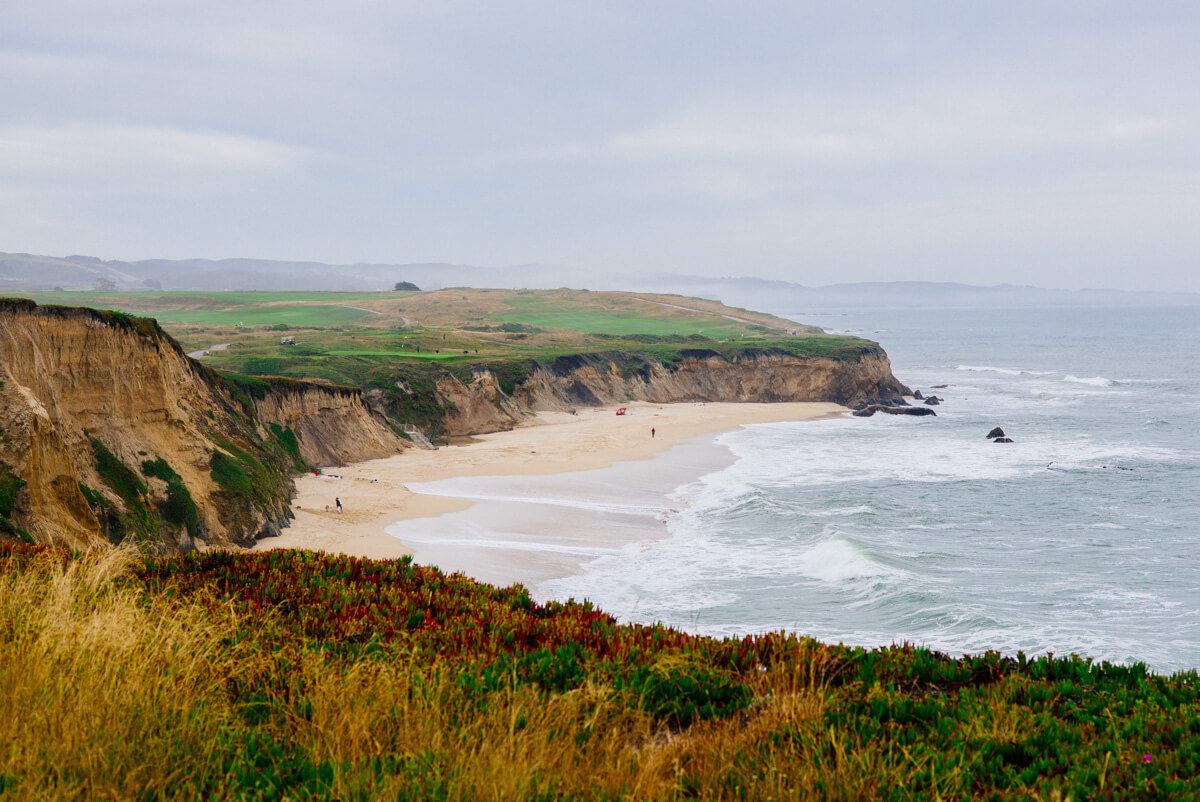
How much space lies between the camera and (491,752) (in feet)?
18.1

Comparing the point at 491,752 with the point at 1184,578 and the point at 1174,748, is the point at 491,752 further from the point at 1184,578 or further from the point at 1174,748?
the point at 1184,578

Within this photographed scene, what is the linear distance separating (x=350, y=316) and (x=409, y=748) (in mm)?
130883

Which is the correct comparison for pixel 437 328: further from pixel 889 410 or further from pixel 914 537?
pixel 914 537

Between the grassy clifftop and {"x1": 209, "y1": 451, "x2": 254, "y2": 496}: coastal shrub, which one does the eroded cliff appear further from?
{"x1": 209, "y1": 451, "x2": 254, "y2": 496}: coastal shrub

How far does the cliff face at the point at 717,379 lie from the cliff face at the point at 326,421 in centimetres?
2570

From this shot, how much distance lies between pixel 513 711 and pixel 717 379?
83.8m

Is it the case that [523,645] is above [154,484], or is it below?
above

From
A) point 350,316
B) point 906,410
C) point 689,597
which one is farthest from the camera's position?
point 350,316

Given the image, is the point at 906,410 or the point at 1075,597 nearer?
the point at 1075,597

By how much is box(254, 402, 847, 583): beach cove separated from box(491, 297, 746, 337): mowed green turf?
5074 cm

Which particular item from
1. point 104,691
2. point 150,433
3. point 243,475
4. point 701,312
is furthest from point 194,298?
point 104,691

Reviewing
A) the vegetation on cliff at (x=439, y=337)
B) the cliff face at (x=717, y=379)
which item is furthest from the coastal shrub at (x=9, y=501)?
the cliff face at (x=717, y=379)

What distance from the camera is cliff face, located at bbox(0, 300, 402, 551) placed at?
19547 mm

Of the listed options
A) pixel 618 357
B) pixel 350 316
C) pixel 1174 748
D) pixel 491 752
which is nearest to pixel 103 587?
pixel 491 752
